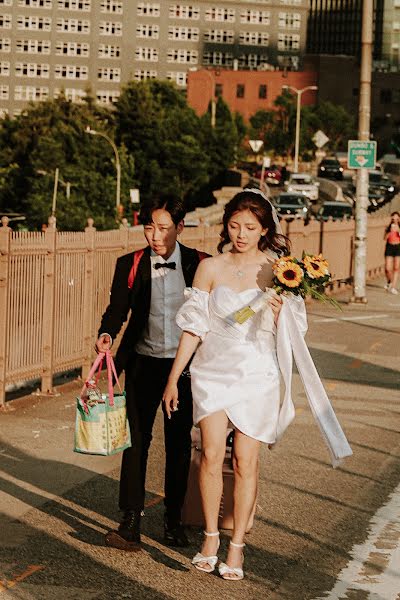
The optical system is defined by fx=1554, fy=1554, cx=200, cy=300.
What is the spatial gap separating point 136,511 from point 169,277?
120cm

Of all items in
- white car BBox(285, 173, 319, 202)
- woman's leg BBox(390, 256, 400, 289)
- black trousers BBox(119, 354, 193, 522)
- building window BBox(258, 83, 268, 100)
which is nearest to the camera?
black trousers BBox(119, 354, 193, 522)

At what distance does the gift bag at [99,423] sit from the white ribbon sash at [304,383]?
2.65 feet

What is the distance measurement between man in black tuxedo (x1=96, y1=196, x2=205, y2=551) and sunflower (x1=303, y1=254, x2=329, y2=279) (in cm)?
80

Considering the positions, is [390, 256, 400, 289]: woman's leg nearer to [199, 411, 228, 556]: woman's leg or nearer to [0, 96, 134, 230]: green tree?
[199, 411, 228, 556]: woman's leg

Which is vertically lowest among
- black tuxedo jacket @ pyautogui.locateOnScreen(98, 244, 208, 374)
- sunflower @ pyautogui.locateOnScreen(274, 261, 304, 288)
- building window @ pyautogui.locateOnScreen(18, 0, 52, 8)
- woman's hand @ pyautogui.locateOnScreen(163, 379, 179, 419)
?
woman's hand @ pyautogui.locateOnScreen(163, 379, 179, 419)

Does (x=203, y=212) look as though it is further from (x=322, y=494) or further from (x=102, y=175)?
(x=322, y=494)

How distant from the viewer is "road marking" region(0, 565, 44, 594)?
7.00 metres

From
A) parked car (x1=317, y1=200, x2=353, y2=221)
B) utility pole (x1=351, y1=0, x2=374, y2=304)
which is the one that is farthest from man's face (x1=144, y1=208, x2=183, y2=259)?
parked car (x1=317, y1=200, x2=353, y2=221)

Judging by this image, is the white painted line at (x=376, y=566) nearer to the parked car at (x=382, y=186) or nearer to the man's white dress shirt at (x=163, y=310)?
the man's white dress shirt at (x=163, y=310)

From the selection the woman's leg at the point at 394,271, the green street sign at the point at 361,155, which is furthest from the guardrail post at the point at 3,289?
the woman's leg at the point at 394,271

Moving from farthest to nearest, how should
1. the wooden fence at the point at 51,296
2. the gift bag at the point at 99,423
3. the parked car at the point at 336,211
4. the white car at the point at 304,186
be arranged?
the white car at the point at 304,186
the parked car at the point at 336,211
the wooden fence at the point at 51,296
the gift bag at the point at 99,423

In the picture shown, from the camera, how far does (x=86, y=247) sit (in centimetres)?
1491

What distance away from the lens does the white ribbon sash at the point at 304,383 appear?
7293mm

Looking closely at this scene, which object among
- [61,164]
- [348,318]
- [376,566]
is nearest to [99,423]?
[376,566]
